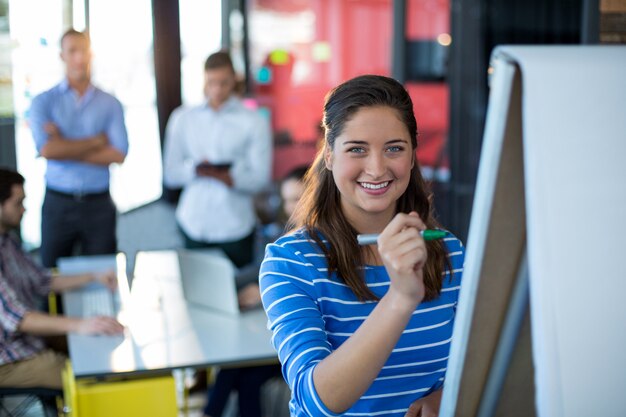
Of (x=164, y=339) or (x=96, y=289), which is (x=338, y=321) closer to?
(x=164, y=339)

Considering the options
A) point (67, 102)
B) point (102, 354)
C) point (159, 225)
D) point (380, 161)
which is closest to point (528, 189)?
point (380, 161)

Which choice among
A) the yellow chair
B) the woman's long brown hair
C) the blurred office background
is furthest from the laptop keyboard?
the blurred office background

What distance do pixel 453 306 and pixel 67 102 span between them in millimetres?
3539

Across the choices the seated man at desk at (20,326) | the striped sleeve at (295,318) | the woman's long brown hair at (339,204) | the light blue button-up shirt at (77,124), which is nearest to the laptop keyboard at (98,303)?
the seated man at desk at (20,326)

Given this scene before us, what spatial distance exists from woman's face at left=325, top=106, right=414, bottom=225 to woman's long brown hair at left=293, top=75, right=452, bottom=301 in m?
0.02

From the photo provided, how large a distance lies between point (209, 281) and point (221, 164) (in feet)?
3.39

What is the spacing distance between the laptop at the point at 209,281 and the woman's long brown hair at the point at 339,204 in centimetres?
164

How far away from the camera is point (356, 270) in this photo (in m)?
1.41

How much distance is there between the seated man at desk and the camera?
9.77 ft

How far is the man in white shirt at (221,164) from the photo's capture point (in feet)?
13.9

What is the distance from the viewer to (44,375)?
119 inches

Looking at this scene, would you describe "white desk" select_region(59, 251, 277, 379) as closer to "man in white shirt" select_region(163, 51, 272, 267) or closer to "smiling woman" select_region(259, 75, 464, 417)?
"man in white shirt" select_region(163, 51, 272, 267)

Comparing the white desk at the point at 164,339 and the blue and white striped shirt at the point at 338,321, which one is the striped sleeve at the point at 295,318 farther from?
the white desk at the point at 164,339

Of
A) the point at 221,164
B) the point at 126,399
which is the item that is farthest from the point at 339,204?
the point at 221,164
